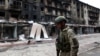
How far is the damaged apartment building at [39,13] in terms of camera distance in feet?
147

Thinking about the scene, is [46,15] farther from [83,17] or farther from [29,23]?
[83,17]

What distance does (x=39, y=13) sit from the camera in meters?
54.3

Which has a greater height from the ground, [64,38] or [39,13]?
[39,13]

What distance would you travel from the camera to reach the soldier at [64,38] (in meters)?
3.82

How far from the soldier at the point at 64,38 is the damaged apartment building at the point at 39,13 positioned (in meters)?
38.5

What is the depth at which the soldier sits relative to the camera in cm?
382

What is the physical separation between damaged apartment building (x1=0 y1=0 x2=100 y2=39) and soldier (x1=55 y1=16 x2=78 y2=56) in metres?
38.5

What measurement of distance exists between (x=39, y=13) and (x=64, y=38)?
5053 centimetres

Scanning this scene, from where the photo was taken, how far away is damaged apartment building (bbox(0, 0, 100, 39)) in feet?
147

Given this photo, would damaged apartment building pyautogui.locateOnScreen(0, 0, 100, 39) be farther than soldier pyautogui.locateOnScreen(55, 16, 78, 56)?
Yes

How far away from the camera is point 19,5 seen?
1897 inches

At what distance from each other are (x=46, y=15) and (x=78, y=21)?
2425 cm

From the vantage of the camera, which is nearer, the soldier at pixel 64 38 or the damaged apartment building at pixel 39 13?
the soldier at pixel 64 38

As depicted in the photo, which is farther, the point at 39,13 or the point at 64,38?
the point at 39,13
